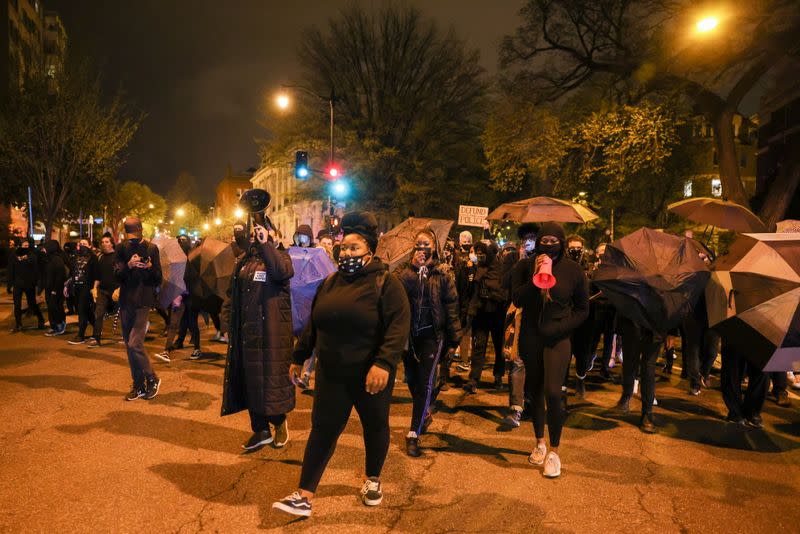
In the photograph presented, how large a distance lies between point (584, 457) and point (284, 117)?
1078 inches

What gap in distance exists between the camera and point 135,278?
259 inches

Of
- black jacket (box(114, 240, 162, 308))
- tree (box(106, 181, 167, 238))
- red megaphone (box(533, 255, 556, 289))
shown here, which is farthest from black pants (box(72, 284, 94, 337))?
tree (box(106, 181, 167, 238))

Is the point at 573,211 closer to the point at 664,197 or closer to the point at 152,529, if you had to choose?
the point at 152,529

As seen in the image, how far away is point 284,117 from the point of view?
29625mm

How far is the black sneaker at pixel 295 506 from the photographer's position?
146 inches

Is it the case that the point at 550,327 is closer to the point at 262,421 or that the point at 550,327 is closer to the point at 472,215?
the point at 262,421

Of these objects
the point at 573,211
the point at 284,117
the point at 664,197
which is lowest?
the point at 573,211

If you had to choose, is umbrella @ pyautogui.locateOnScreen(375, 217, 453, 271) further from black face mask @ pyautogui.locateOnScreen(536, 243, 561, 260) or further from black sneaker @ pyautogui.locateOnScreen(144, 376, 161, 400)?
black sneaker @ pyautogui.locateOnScreen(144, 376, 161, 400)

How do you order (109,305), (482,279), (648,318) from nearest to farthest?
1. (648,318)
2. (482,279)
3. (109,305)

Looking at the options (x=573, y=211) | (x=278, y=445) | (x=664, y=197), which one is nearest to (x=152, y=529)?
(x=278, y=445)

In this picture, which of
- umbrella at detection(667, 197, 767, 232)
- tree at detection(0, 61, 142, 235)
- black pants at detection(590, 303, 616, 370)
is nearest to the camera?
umbrella at detection(667, 197, 767, 232)

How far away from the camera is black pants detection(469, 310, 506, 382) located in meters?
7.68

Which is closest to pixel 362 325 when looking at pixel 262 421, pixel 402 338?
pixel 402 338

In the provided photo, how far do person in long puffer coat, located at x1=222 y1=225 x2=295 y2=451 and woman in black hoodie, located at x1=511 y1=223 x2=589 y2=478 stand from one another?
208 centimetres
